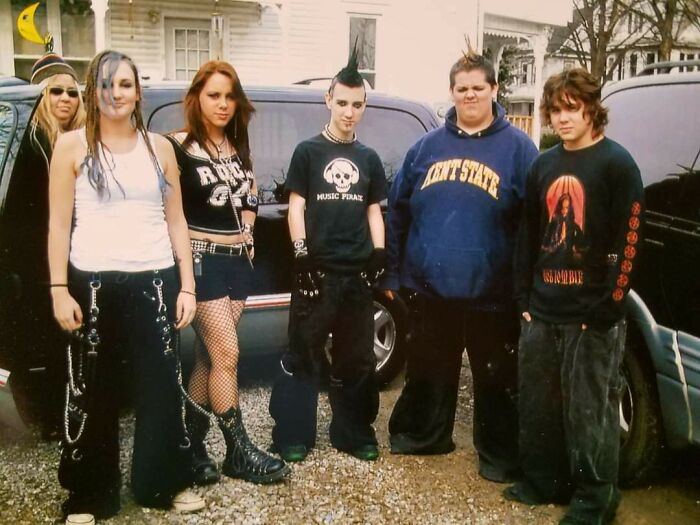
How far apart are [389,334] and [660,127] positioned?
2119 mm

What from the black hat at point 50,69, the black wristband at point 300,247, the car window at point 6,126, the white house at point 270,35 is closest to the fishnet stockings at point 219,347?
the black wristband at point 300,247

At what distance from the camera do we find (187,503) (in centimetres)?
332

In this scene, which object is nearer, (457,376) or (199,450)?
(199,450)

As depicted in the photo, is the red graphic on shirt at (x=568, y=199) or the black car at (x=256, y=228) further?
the black car at (x=256, y=228)

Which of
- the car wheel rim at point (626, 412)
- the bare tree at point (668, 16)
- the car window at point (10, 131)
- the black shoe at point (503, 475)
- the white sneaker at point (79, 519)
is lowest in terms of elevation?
the black shoe at point (503, 475)

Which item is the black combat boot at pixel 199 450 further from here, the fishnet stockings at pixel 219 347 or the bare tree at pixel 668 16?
the bare tree at pixel 668 16

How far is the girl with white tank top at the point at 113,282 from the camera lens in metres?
2.94

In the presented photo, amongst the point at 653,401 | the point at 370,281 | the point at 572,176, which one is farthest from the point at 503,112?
the point at 653,401

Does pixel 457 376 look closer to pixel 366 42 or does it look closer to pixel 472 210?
pixel 472 210

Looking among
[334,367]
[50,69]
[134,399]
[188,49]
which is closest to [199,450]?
[134,399]

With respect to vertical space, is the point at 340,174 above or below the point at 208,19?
below

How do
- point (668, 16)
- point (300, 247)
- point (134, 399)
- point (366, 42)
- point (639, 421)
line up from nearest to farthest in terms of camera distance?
1. point (134, 399)
2. point (639, 421)
3. point (300, 247)
4. point (366, 42)
5. point (668, 16)

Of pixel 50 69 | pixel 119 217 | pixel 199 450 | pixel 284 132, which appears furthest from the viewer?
pixel 284 132

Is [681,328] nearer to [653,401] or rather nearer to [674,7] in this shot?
[653,401]
